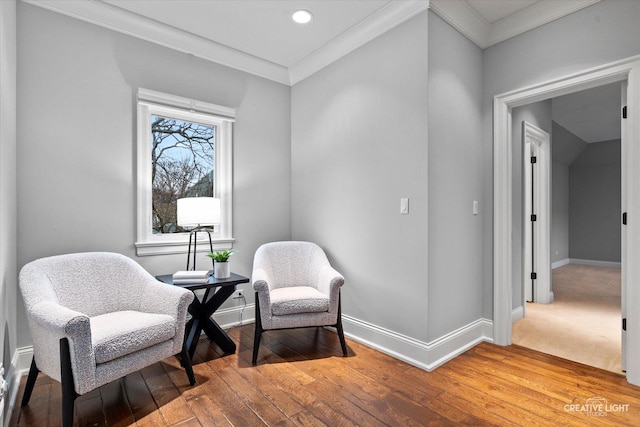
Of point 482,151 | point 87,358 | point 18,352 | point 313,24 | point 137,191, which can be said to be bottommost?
point 18,352

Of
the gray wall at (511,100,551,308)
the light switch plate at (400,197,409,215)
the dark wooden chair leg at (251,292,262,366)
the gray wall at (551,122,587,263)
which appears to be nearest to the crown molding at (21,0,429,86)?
the light switch plate at (400,197,409,215)

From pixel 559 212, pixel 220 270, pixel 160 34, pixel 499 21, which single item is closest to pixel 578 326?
pixel 499 21

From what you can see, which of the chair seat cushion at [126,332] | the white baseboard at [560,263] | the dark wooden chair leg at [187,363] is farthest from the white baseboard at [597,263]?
the chair seat cushion at [126,332]

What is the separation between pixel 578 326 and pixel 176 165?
13.6 ft

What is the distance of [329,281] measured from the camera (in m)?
2.70

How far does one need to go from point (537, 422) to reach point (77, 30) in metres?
3.94

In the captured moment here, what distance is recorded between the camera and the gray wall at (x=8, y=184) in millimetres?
1849

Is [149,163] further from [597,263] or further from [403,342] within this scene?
[597,263]

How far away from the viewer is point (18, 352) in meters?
2.29

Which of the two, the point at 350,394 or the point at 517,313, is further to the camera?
the point at 517,313

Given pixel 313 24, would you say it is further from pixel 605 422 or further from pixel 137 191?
pixel 605 422

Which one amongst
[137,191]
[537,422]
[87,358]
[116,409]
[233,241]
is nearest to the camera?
[87,358]

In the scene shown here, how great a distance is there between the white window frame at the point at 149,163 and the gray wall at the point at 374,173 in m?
0.80

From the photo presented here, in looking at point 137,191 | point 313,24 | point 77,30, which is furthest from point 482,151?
point 77,30
